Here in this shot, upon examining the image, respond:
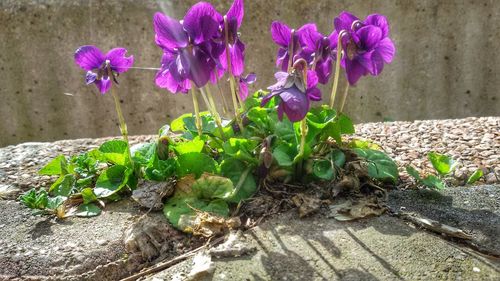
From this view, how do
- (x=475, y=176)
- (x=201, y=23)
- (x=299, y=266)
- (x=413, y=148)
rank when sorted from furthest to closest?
(x=413, y=148) < (x=475, y=176) < (x=201, y=23) < (x=299, y=266)

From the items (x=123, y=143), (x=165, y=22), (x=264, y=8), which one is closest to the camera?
(x=165, y=22)

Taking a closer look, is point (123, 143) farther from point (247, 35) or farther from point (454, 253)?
point (247, 35)

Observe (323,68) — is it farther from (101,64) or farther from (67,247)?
(67,247)

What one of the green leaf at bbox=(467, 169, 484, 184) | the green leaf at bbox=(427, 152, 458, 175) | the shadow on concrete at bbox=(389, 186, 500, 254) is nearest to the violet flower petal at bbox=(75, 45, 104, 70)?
the shadow on concrete at bbox=(389, 186, 500, 254)

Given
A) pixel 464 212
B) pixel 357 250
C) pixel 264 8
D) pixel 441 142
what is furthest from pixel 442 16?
pixel 357 250

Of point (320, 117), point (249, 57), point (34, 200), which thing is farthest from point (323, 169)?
point (249, 57)
